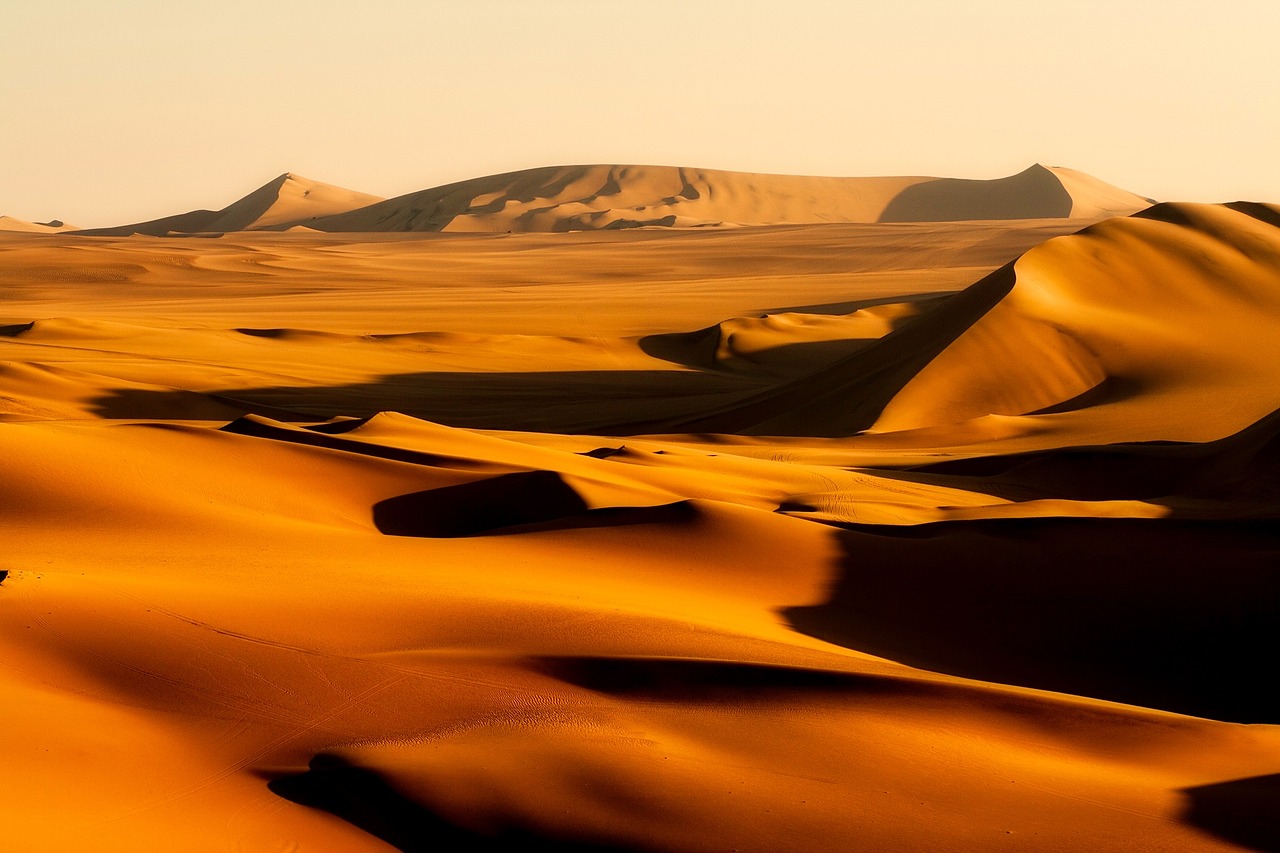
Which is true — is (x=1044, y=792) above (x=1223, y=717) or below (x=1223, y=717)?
above

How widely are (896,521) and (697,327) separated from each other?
2378cm

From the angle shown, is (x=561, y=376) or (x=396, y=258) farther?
(x=396, y=258)

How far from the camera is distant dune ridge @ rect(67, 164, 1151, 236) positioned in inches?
4540

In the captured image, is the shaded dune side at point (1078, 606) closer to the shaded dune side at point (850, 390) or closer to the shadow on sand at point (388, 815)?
the shadow on sand at point (388, 815)

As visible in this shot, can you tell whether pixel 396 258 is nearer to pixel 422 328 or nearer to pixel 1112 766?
pixel 422 328

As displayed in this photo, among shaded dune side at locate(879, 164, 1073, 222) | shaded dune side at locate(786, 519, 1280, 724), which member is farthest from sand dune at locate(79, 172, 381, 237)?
shaded dune side at locate(786, 519, 1280, 724)

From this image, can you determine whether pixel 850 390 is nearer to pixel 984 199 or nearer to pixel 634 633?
pixel 634 633

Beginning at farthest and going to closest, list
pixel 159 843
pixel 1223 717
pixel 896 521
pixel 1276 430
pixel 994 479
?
1. pixel 994 479
2. pixel 1276 430
3. pixel 896 521
4. pixel 1223 717
5. pixel 159 843

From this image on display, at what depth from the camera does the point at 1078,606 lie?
7902mm

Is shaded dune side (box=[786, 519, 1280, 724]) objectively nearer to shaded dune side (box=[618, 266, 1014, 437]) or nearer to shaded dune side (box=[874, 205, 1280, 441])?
shaded dune side (box=[874, 205, 1280, 441])

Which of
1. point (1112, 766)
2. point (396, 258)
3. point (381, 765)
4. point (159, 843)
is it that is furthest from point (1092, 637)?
point (396, 258)

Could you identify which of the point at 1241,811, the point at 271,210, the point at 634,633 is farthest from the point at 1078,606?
the point at 271,210

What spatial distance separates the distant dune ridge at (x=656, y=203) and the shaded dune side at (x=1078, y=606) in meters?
101

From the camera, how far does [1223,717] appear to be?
6.66 meters
